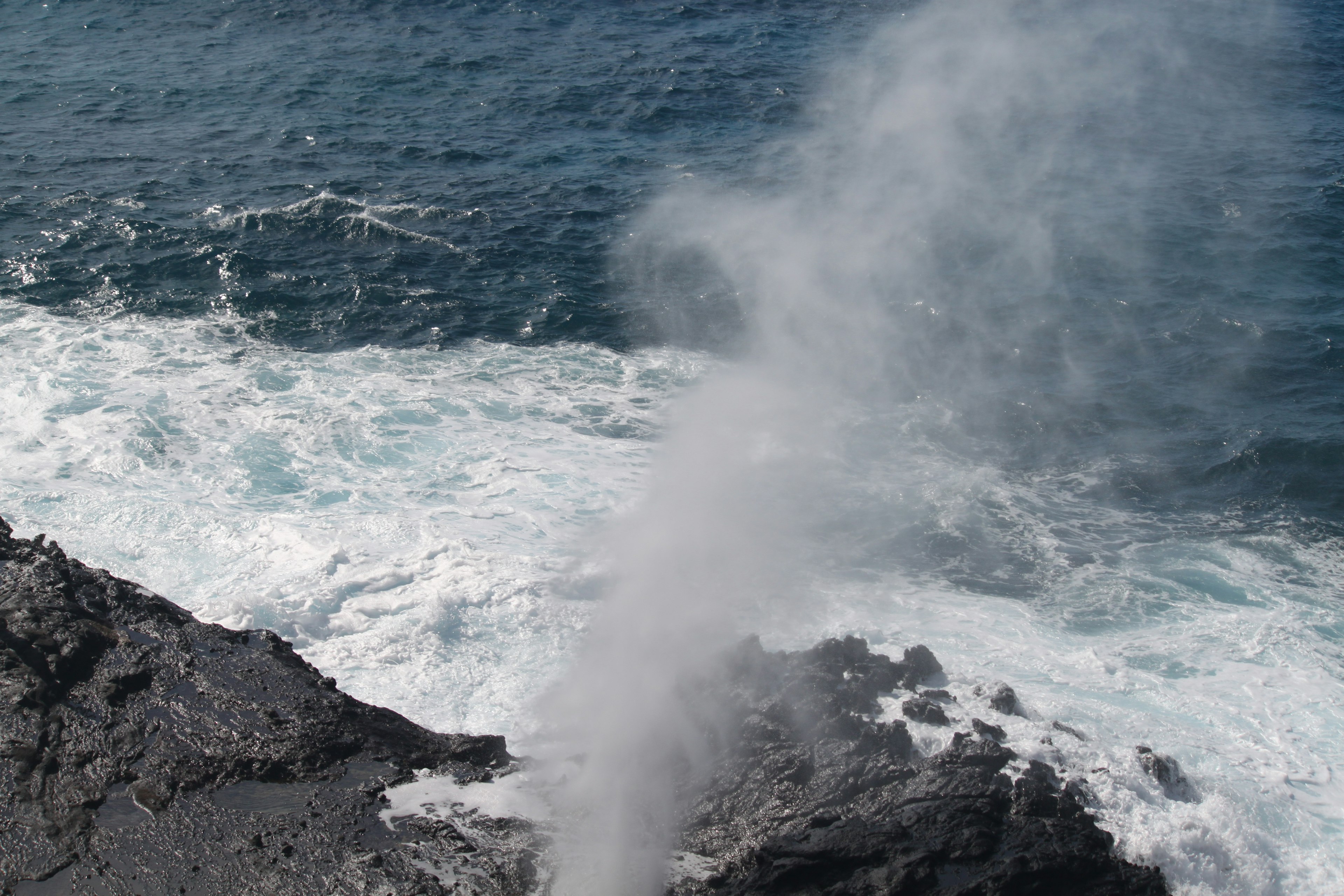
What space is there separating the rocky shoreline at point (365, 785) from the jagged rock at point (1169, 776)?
45 mm

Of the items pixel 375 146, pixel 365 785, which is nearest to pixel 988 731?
pixel 365 785

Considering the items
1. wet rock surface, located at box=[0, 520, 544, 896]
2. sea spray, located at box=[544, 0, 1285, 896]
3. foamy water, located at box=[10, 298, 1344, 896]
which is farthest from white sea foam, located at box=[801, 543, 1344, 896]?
wet rock surface, located at box=[0, 520, 544, 896]

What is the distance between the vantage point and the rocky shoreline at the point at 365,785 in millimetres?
11367

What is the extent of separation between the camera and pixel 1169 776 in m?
14.0

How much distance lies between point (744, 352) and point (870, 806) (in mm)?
16337

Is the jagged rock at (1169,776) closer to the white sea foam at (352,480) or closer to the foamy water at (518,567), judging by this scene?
the foamy water at (518,567)

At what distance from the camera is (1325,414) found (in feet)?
80.4

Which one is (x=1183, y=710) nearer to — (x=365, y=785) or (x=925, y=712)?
(x=925, y=712)

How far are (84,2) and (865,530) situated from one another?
59.2 metres

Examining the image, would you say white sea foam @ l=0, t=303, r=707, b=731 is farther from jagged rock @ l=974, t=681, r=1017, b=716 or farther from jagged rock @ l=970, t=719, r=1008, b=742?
jagged rock @ l=974, t=681, r=1017, b=716

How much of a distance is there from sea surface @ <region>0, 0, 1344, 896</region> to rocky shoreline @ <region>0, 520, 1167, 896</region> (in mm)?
1236

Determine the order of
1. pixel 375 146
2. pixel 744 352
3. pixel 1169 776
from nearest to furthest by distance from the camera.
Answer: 1. pixel 1169 776
2. pixel 744 352
3. pixel 375 146

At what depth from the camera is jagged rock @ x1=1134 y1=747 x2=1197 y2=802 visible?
13.9m

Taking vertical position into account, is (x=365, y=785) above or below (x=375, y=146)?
below
